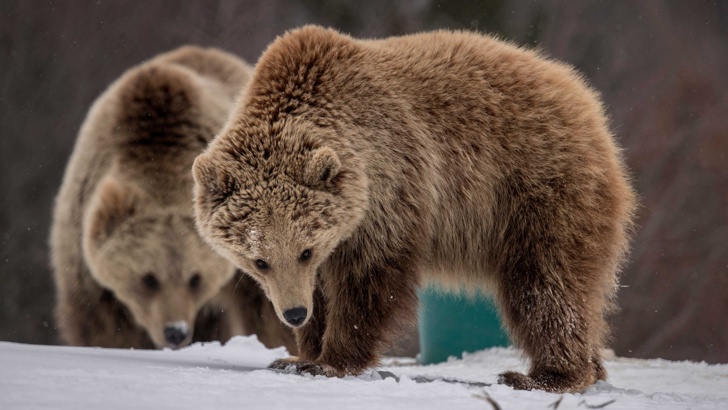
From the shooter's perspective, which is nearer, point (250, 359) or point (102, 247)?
point (250, 359)

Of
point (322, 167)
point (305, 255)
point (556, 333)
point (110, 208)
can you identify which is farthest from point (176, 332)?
point (556, 333)

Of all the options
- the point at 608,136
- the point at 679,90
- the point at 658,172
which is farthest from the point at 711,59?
the point at 608,136

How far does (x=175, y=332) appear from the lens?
6965 millimetres

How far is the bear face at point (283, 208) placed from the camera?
4441 mm

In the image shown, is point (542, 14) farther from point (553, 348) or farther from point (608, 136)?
point (553, 348)

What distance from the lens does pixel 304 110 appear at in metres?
4.84

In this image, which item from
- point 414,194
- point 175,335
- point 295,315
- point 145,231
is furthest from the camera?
point 145,231

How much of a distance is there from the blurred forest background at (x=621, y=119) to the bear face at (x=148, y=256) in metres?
6.27

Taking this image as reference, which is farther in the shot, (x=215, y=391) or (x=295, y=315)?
(x=295, y=315)

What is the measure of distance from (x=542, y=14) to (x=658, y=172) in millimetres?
2811

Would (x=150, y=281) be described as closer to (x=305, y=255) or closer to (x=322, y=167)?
(x=305, y=255)

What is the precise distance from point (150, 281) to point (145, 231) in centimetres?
39

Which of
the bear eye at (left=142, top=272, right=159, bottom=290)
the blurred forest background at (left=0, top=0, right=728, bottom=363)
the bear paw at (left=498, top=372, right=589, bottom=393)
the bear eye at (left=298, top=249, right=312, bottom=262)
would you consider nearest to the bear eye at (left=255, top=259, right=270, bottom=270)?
the bear eye at (left=298, top=249, right=312, bottom=262)

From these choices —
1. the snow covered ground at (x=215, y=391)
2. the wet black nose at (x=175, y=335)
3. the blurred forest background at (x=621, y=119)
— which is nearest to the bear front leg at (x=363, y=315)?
the snow covered ground at (x=215, y=391)
